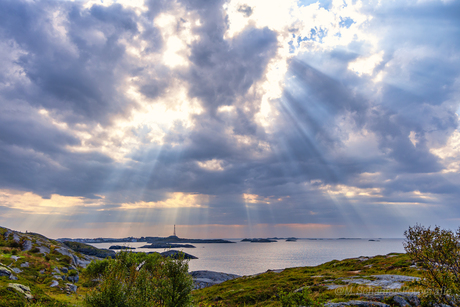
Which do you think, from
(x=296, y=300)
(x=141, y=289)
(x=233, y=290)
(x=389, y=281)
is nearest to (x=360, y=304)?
(x=296, y=300)

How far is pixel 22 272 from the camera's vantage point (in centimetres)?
5534

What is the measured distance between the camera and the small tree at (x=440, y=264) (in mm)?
20859


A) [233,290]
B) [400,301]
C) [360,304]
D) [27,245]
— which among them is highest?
[400,301]

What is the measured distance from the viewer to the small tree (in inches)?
821

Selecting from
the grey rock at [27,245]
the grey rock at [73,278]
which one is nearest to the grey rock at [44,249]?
the grey rock at [27,245]

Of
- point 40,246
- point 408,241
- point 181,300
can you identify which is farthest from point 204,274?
point 408,241

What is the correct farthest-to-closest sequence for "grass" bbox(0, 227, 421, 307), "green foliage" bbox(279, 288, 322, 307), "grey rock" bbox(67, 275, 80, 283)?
1. "grey rock" bbox(67, 275, 80, 283)
2. "grass" bbox(0, 227, 421, 307)
3. "green foliage" bbox(279, 288, 322, 307)

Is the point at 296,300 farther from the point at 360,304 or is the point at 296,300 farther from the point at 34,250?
the point at 34,250

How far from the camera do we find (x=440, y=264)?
859 inches

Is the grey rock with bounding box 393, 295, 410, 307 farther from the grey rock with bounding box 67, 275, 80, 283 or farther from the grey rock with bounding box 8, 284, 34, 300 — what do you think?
the grey rock with bounding box 67, 275, 80, 283

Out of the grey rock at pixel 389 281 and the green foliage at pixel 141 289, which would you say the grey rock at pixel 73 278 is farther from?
the grey rock at pixel 389 281

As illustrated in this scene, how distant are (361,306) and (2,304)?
39.4 metres

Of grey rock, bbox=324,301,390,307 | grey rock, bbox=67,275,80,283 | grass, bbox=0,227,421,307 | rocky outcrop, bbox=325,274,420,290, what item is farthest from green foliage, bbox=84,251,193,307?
grey rock, bbox=67,275,80,283

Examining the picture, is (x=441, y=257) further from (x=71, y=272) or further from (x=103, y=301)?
(x=71, y=272)
